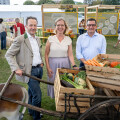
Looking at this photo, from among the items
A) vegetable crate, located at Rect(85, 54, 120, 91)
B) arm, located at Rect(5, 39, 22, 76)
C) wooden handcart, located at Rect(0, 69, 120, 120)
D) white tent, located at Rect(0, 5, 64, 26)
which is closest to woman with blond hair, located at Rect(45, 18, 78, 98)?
arm, located at Rect(5, 39, 22, 76)

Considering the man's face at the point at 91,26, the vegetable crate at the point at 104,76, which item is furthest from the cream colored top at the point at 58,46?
the vegetable crate at the point at 104,76

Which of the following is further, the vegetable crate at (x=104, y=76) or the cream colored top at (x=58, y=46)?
the cream colored top at (x=58, y=46)

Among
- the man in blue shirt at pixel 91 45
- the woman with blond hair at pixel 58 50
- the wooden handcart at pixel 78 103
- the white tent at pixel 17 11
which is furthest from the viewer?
the white tent at pixel 17 11

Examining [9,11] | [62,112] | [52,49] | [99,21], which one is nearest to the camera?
[62,112]

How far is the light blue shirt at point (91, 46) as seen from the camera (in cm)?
367

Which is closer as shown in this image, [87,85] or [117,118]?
→ [87,85]

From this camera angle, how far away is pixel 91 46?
369cm

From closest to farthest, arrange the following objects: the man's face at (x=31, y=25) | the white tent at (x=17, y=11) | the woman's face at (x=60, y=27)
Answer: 1. the man's face at (x=31, y=25)
2. the woman's face at (x=60, y=27)
3. the white tent at (x=17, y=11)

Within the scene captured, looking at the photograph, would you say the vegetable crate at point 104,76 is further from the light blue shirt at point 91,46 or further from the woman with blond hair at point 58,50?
the light blue shirt at point 91,46

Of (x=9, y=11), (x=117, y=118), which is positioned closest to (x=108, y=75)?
(x=117, y=118)

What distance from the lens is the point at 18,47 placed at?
278 cm

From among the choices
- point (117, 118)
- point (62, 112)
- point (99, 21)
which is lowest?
point (117, 118)

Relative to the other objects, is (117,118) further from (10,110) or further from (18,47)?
(18,47)

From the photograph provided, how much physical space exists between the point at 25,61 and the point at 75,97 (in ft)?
4.12
